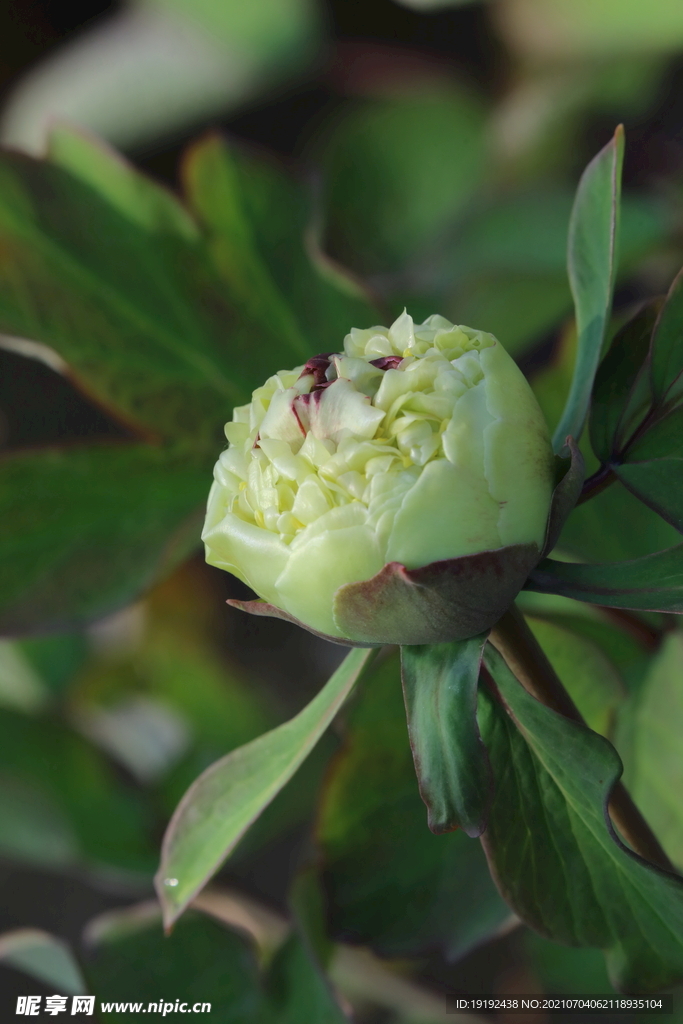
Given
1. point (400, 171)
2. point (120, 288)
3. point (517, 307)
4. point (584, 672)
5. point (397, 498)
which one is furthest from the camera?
point (400, 171)

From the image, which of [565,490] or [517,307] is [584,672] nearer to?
[565,490]

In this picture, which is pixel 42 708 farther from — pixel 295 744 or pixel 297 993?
pixel 295 744

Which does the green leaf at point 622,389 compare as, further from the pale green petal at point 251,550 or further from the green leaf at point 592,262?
the pale green petal at point 251,550

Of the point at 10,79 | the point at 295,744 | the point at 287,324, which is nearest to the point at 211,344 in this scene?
the point at 287,324

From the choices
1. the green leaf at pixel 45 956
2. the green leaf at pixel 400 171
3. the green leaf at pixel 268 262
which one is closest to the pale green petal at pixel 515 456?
the green leaf at pixel 268 262

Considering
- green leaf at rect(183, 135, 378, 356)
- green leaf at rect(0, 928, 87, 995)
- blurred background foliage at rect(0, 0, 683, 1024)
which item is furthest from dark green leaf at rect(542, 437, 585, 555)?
green leaf at rect(0, 928, 87, 995)

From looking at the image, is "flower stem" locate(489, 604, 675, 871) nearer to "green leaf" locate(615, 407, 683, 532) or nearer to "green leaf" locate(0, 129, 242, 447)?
"green leaf" locate(615, 407, 683, 532)

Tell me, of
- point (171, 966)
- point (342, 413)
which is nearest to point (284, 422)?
point (342, 413)
